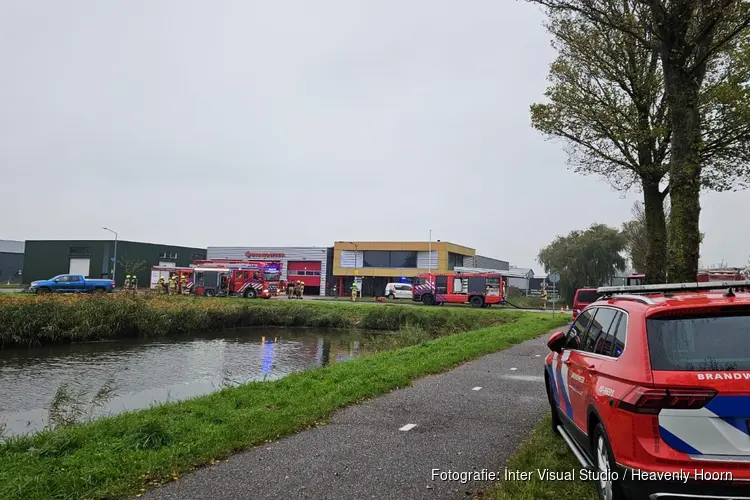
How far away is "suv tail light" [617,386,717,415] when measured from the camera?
303 cm

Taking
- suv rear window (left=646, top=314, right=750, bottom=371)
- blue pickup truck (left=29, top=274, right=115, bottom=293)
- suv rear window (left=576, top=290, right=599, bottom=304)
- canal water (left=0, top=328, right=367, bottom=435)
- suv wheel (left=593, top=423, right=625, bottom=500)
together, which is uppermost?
suv rear window (left=576, top=290, right=599, bottom=304)

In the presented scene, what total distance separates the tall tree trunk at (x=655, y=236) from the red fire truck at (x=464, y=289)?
82.4 ft

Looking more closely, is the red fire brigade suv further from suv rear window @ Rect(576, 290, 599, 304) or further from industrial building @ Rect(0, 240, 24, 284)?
industrial building @ Rect(0, 240, 24, 284)

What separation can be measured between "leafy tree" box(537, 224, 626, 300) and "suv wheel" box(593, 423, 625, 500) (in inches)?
1797

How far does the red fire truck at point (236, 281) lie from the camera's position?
42.8m

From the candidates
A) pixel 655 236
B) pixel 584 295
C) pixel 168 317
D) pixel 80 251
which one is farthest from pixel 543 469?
pixel 80 251

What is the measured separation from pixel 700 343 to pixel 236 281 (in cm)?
4204

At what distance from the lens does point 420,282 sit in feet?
143

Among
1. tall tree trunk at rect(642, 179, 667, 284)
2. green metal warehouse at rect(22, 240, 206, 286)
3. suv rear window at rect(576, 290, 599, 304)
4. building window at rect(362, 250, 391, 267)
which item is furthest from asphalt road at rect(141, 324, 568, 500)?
green metal warehouse at rect(22, 240, 206, 286)

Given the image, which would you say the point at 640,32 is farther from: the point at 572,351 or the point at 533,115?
the point at 572,351

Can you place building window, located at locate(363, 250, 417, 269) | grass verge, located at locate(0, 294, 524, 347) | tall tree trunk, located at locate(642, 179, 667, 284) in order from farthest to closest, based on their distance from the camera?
building window, located at locate(363, 250, 417, 269) → grass verge, located at locate(0, 294, 524, 347) → tall tree trunk, located at locate(642, 179, 667, 284)

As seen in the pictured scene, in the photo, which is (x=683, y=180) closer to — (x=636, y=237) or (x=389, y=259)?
(x=636, y=237)

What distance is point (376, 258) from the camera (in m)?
65.0

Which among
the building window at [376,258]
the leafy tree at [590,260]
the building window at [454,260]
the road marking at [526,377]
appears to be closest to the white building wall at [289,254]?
the building window at [376,258]
